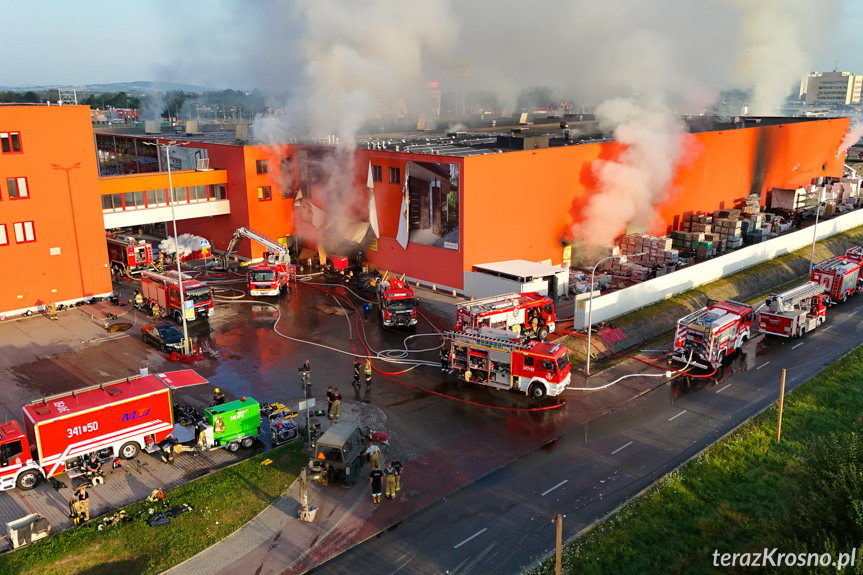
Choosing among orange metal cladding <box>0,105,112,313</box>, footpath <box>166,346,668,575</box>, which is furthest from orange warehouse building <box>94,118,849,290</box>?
footpath <box>166,346,668,575</box>

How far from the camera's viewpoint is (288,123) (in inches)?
1785

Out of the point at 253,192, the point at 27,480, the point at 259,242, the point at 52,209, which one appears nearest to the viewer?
the point at 27,480

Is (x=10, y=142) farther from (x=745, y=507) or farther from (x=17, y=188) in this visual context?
(x=745, y=507)

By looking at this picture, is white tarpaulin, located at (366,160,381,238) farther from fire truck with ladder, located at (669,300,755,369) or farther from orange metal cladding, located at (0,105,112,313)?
fire truck with ladder, located at (669,300,755,369)

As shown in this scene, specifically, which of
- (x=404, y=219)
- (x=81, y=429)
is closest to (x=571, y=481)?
(x=81, y=429)

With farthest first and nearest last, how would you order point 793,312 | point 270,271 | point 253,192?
point 253,192
point 270,271
point 793,312

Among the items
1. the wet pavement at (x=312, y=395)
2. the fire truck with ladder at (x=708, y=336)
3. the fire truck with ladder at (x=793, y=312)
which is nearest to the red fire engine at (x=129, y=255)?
the wet pavement at (x=312, y=395)

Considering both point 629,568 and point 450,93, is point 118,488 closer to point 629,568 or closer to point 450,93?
point 629,568

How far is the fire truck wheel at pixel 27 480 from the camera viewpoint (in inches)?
727

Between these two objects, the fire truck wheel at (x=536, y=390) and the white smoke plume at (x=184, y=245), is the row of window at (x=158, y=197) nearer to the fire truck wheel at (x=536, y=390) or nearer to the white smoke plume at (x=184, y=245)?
the white smoke plume at (x=184, y=245)

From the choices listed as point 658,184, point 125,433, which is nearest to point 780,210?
point 658,184

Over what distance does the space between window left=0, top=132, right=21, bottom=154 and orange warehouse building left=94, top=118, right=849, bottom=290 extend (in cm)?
1290

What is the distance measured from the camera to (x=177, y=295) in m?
32.4

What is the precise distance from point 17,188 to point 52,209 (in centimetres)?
175
